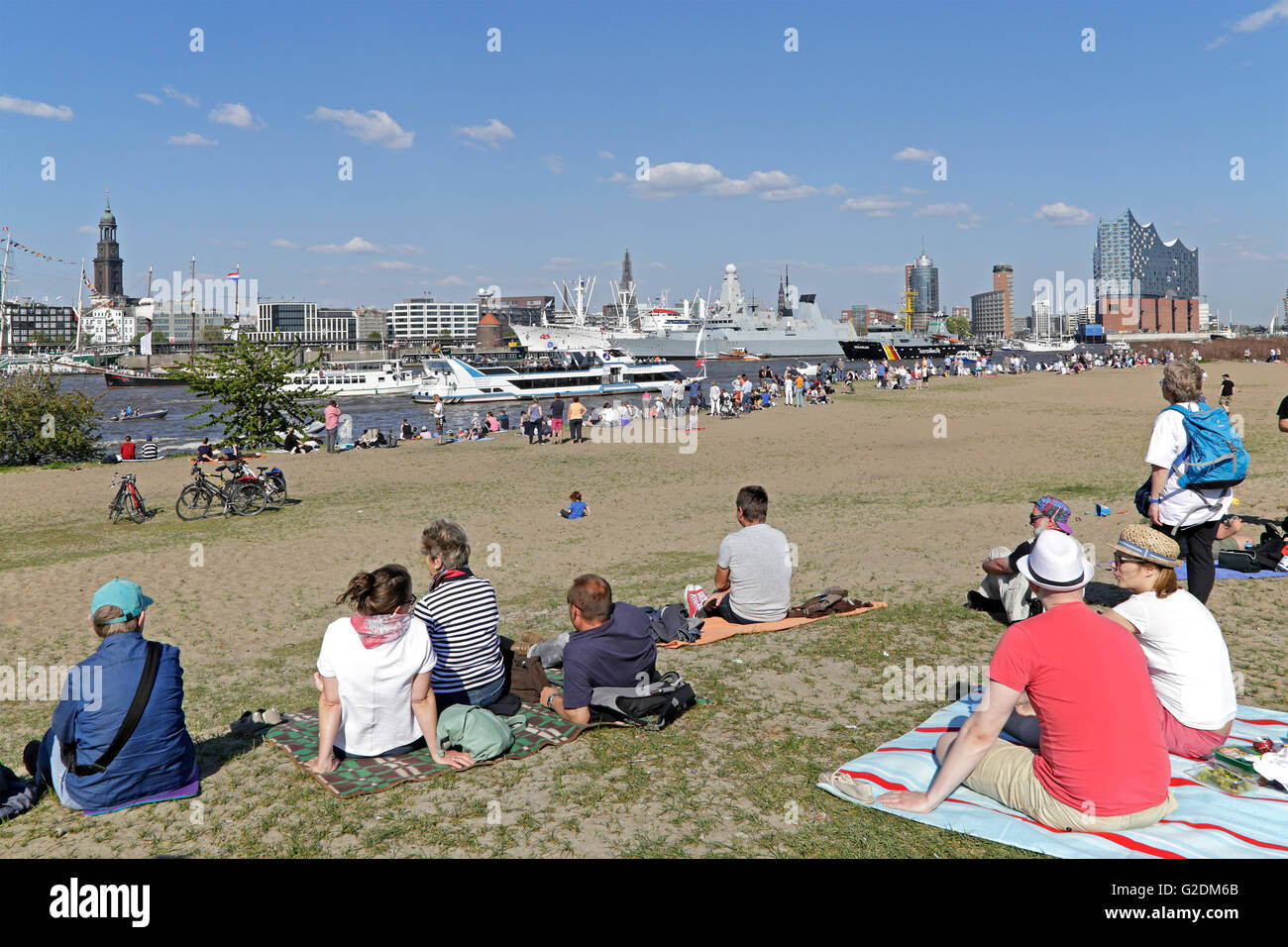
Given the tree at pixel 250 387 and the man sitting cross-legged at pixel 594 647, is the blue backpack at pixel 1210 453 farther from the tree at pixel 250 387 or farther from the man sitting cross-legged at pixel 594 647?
the tree at pixel 250 387

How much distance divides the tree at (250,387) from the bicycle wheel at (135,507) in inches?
323

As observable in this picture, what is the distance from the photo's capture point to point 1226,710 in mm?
4188

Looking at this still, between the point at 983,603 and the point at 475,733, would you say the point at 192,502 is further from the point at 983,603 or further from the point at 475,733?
the point at 983,603

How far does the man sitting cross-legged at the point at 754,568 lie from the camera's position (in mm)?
7031

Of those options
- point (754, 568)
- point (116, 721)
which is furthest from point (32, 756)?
point (754, 568)

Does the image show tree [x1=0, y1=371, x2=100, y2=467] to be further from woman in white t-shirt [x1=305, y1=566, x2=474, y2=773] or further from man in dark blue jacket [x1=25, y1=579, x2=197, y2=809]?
woman in white t-shirt [x1=305, y1=566, x2=474, y2=773]

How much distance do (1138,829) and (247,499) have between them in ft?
47.2

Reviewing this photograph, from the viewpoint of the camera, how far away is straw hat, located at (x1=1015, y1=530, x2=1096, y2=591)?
138 inches

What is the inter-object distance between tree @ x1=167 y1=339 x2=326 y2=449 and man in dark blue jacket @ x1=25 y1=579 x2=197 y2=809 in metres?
19.9

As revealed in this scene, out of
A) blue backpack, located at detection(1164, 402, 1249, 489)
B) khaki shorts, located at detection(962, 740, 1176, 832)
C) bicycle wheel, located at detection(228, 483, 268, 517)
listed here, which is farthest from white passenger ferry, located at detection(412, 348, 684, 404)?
khaki shorts, located at detection(962, 740, 1176, 832)
